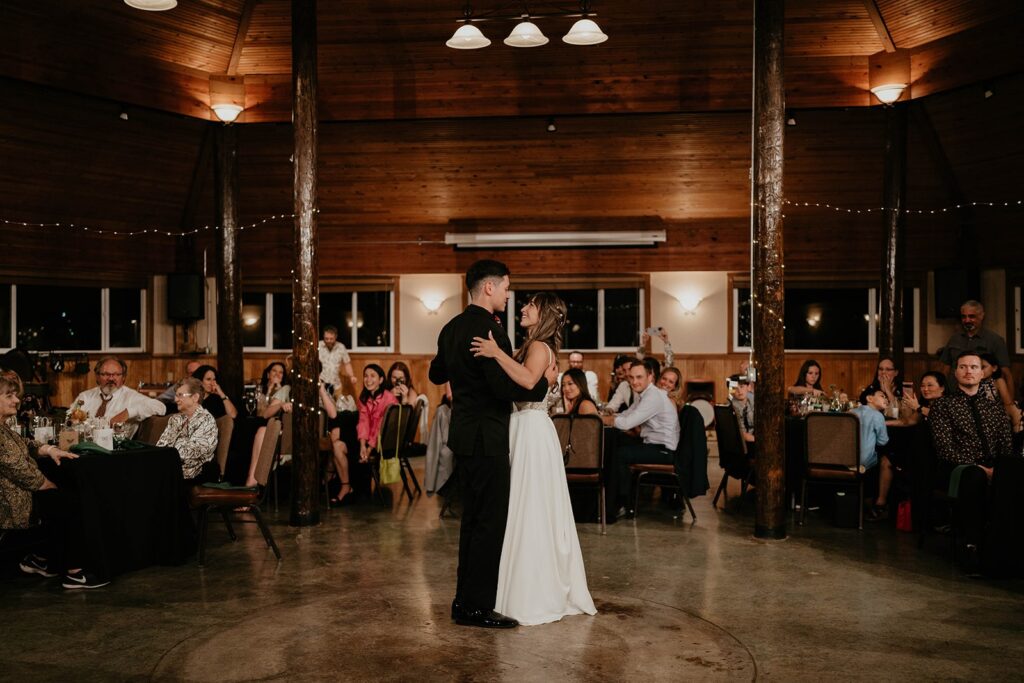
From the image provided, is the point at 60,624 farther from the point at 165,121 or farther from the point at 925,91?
the point at 925,91

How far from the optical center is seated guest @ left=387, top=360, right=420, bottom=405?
9.20 meters

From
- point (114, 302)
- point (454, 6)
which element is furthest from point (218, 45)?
point (114, 302)

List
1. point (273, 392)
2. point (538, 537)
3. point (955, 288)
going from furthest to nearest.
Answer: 1. point (955, 288)
2. point (273, 392)
3. point (538, 537)

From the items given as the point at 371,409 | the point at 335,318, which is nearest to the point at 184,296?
the point at 335,318

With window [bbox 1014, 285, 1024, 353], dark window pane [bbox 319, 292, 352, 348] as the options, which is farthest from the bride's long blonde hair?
dark window pane [bbox 319, 292, 352, 348]

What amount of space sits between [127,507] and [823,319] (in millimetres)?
10377

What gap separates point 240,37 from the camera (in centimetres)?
1056

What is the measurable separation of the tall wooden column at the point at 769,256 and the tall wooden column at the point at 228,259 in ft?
21.2

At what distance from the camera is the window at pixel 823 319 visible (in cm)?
1315

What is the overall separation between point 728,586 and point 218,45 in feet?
27.9

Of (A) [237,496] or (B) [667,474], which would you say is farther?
(B) [667,474]

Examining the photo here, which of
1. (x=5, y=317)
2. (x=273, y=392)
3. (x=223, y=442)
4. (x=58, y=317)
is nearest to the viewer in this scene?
(x=223, y=442)

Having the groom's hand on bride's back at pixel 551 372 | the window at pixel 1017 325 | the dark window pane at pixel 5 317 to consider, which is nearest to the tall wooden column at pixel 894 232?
the window at pixel 1017 325

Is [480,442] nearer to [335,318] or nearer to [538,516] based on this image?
[538,516]
